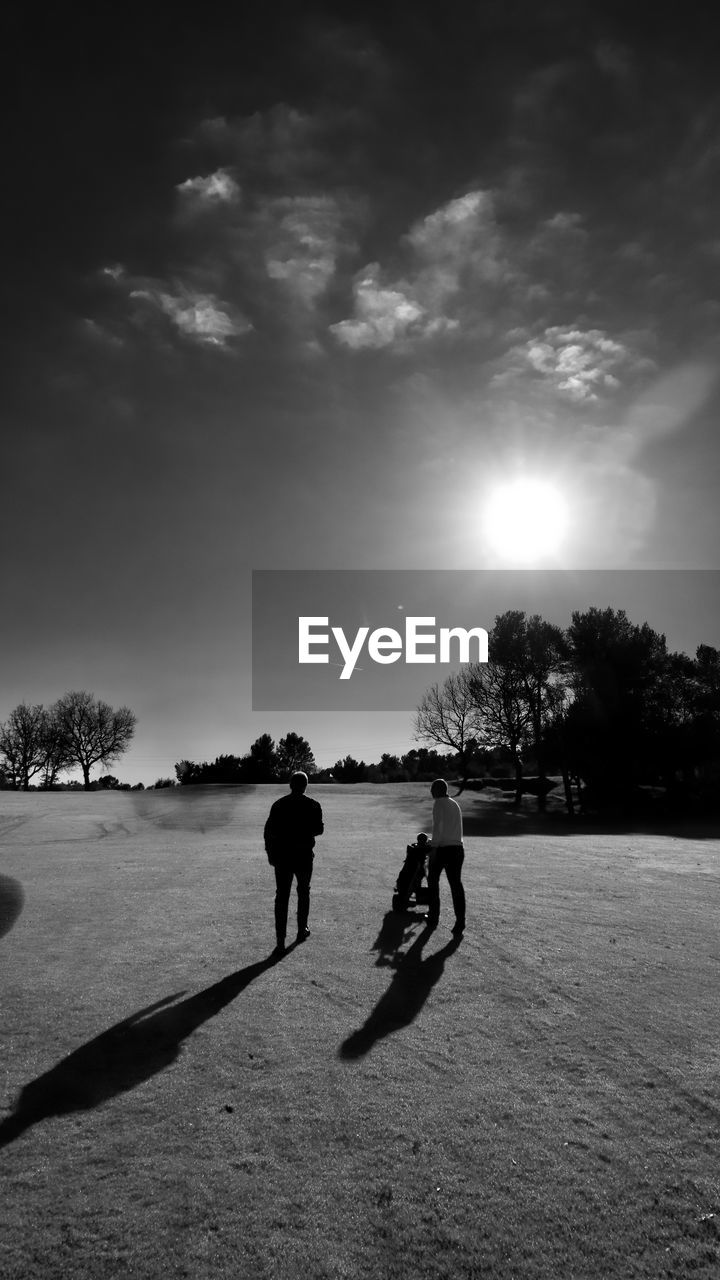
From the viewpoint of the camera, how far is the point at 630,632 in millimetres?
49219

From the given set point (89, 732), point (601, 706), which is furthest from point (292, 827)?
point (89, 732)

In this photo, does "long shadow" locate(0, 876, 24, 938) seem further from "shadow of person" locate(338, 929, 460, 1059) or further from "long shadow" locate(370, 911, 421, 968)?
"shadow of person" locate(338, 929, 460, 1059)

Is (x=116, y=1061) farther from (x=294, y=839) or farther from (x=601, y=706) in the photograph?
(x=601, y=706)

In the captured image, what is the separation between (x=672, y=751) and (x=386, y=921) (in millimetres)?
40087

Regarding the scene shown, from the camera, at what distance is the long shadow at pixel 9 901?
9.95m

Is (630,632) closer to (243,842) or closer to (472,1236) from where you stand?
(243,842)

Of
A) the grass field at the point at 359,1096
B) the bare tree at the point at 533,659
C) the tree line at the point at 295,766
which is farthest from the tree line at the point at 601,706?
the grass field at the point at 359,1096

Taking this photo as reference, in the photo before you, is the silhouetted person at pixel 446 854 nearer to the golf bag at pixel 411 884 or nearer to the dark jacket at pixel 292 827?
the golf bag at pixel 411 884

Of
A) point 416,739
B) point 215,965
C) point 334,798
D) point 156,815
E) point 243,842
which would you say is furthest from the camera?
point 416,739

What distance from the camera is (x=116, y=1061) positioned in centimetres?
521

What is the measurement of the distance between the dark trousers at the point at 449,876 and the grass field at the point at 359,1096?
440mm

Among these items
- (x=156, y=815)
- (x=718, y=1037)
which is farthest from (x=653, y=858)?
(x=156, y=815)

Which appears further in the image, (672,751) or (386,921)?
(672,751)

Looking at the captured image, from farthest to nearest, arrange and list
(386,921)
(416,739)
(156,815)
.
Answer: (416,739)
(156,815)
(386,921)
